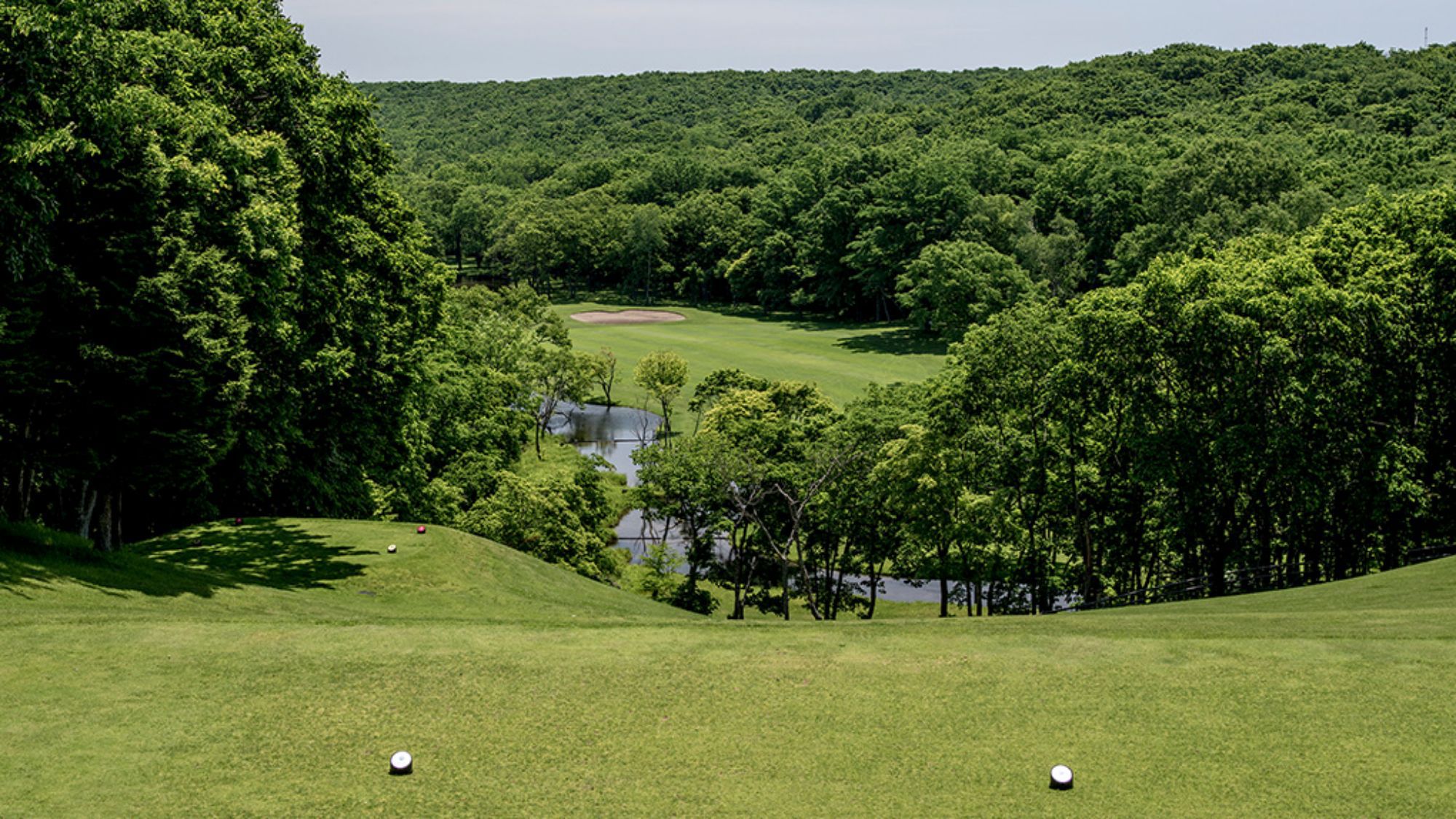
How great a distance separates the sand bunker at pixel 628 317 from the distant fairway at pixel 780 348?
6.52 ft

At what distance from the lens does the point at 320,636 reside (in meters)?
16.2

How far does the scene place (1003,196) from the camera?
12262cm

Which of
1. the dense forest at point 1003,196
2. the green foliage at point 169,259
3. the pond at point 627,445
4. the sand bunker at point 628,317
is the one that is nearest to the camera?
the green foliage at point 169,259

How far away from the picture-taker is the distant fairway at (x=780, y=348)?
97562 mm

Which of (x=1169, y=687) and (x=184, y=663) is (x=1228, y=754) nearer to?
(x=1169, y=687)

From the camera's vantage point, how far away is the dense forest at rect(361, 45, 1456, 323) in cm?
9288

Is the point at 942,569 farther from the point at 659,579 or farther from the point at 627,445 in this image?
the point at 627,445

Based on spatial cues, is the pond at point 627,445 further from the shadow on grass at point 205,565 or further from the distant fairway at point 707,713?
the distant fairway at point 707,713

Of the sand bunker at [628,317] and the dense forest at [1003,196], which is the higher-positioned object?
the dense forest at [1003,196]

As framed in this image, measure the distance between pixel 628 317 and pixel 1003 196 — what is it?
51.2 metres

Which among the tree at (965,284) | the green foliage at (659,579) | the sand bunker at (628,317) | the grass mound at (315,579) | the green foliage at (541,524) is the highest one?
the tree at (965,284)

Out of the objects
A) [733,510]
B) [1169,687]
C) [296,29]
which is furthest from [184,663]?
[733,510]

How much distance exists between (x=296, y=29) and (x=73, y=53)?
40.0ft

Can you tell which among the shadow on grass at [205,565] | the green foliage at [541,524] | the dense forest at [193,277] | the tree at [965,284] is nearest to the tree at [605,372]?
the tree at [965,284]
